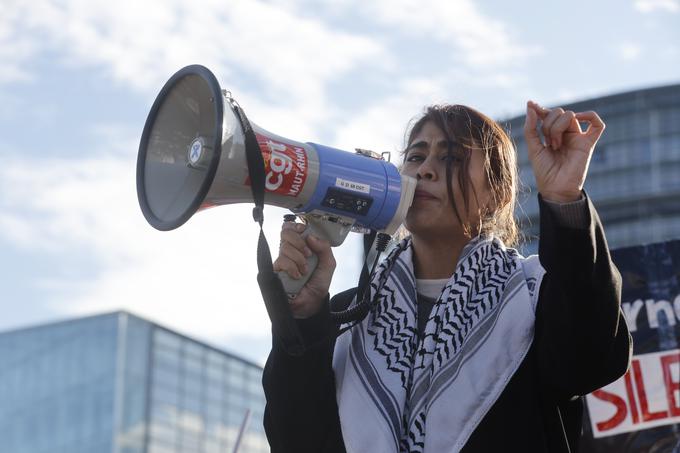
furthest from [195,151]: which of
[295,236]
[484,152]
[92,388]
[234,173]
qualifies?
[92,388]

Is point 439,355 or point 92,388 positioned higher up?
point 92,388

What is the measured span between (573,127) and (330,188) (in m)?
Result: 0.58

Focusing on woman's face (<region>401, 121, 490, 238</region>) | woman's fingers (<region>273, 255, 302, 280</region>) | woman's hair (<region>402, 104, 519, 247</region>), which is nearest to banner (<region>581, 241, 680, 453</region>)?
woman's hair (<region>402, 104, 519, 247</region>)

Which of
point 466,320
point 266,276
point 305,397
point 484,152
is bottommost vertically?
point 305,397

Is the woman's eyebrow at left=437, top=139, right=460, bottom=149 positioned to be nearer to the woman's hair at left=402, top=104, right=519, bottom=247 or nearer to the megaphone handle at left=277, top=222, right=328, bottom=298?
the woman's hair at left=402, top=104, right=519, bottom=247

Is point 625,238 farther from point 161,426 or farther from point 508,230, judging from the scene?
point 508,230

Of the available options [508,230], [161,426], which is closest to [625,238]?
[161,426]

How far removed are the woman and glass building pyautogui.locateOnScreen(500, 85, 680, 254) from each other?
4599 cm

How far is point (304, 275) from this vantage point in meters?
2.88

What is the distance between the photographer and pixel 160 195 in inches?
114

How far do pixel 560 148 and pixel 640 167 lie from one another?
163ft

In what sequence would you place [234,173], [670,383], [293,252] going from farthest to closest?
[670,383] → [293,252] → [234,173]

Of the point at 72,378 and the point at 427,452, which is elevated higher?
the point at 72,378

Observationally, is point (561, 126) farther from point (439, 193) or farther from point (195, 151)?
point (195, 151)
